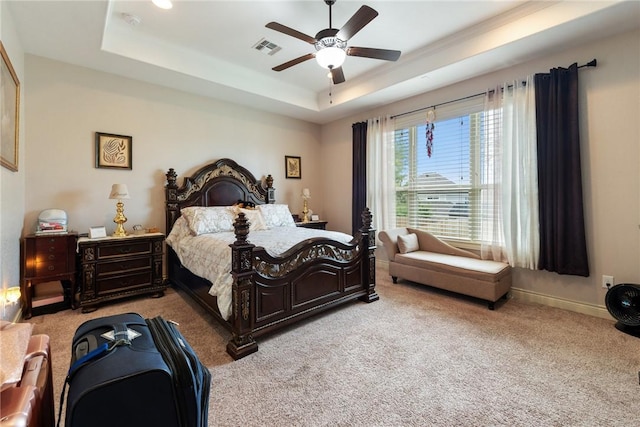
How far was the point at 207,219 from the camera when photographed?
11.8ft

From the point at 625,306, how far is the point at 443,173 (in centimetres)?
229

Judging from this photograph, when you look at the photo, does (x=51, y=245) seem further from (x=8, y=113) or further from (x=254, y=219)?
(x=254, y=219)

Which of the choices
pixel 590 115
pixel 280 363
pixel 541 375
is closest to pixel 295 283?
pixel 280 363

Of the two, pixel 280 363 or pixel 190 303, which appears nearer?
pixel 280 363

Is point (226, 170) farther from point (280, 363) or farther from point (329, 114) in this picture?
point (280, 363)

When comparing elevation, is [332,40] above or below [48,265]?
above

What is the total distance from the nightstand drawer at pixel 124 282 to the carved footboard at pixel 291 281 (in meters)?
1.80

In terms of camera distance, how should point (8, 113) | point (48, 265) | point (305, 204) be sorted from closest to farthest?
1. point (8, 113)
2. point (48, 265)
3. point (305, 204)

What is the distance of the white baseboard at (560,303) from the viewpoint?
2828mm

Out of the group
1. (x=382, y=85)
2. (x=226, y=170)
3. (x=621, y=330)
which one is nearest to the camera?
(x=621, y=330)

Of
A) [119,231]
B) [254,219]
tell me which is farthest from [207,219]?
[119,231]

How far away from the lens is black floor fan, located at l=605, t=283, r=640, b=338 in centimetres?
246

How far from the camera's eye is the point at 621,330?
8.27ft

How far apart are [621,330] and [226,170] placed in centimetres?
494
